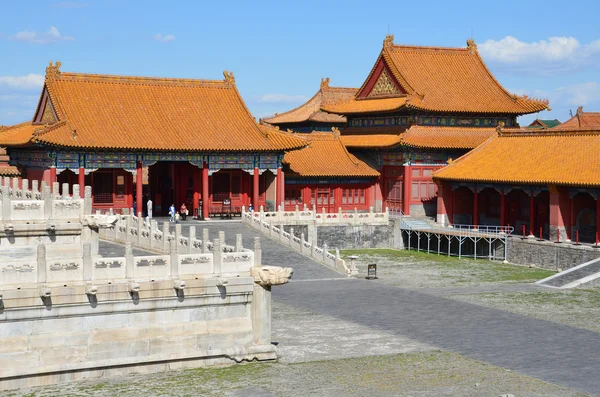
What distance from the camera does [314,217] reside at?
61906 millimetres

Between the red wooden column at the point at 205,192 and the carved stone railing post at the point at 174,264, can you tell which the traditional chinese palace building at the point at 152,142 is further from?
the carved stone railing post at the point at 174,264

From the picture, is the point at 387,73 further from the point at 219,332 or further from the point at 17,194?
the point at 219,332

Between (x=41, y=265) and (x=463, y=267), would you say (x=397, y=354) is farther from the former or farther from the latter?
(x=463, y=267)

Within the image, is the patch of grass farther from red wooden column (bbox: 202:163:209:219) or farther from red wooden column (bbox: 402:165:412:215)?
red wooden column (bbox: 202:163:209:219)

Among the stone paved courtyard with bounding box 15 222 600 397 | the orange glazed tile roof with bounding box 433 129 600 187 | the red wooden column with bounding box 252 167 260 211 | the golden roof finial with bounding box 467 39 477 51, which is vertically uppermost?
the golden roof finial with bounding box 467 39 477 51

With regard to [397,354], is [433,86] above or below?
above

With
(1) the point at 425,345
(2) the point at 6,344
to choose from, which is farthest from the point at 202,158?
(2) the point at 6,344

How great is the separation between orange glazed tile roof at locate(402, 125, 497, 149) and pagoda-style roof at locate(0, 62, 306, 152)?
8108 mm

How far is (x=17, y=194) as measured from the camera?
42312mm

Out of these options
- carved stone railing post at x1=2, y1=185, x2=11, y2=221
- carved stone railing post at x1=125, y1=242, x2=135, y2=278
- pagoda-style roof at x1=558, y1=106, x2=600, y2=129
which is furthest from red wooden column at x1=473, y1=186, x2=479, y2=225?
carved stone railing post at x1=125, y1=242, x2=135, y2=278

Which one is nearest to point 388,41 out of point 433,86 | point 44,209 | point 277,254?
point 433,86

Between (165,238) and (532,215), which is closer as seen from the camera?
(165,238)

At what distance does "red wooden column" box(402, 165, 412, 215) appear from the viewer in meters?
68.4

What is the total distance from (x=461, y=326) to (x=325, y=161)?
33914 millimetres
